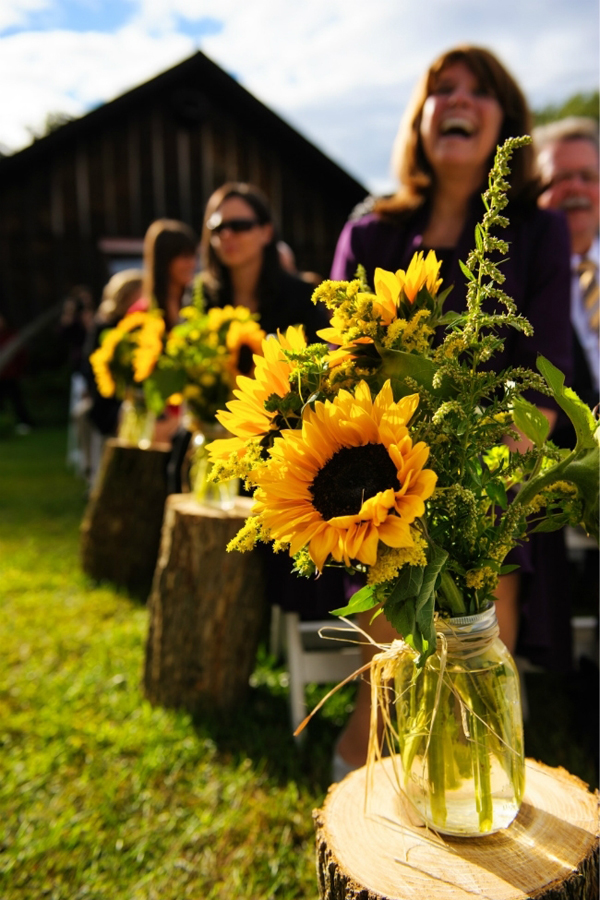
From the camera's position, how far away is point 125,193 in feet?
38.9

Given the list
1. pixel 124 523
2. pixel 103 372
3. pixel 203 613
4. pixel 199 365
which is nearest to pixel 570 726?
pixel 203 613

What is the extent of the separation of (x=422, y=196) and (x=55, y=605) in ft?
9.42

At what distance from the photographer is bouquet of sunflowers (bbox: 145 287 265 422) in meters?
2.52

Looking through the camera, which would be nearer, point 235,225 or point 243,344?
point 243,344

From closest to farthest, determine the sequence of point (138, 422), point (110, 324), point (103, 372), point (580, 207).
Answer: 1. point (580, 207)
2. point (103, 372)
3. point (138, 422)
4. point (110, 324)

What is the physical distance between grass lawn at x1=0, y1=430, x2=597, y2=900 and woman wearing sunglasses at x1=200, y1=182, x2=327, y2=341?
1.47 meters

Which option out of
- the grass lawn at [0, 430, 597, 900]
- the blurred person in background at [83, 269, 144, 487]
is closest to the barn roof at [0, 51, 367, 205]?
the blurred person in background at [83, 269, 144, 487]

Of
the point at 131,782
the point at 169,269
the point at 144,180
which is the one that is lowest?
the point at 131,782

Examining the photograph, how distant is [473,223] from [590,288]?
42.5 inches

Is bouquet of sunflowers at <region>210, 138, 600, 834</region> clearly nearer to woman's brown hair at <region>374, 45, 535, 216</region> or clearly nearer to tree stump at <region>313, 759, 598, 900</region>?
tree stump at <region>313, 759, 598, 900</region>

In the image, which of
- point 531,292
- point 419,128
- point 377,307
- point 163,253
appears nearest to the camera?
point 377,307

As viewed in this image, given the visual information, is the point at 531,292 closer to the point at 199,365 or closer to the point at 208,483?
the point at 199,365

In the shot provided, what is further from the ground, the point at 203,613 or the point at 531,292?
the point at 531,292

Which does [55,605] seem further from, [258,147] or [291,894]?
[258,147]
